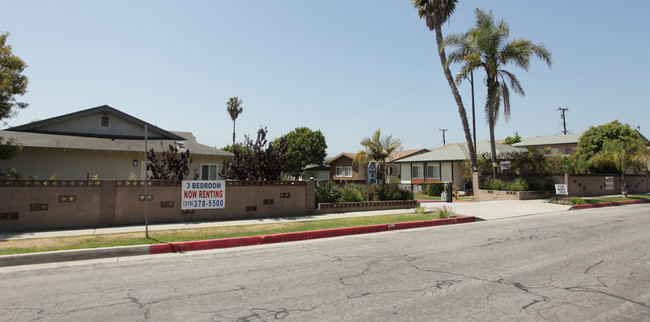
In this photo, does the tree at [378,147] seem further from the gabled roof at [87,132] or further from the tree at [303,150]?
the tree at [303,150]

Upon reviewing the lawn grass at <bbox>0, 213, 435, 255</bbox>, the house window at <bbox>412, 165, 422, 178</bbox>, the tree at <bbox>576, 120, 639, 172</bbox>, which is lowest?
the lawn grass at <bbox>0, 213, 435, 255</bbox>

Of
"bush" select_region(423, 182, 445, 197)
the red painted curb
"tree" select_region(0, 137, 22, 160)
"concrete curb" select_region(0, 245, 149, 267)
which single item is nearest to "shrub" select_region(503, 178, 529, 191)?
"bush" select_region(423, 182, 445, 197)

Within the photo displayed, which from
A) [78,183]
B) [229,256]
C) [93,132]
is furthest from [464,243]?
[93,132]

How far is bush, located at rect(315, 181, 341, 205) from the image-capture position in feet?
51.0

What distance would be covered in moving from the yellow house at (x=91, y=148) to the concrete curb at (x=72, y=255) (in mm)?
7208

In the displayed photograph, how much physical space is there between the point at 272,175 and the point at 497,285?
10.4m

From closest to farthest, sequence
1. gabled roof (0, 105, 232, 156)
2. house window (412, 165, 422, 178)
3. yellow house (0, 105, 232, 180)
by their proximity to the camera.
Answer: yellow house (0, 105, 232, 180)
gabled roof (0, 105, 232, 156)
house window (412, 165, 422, 178)

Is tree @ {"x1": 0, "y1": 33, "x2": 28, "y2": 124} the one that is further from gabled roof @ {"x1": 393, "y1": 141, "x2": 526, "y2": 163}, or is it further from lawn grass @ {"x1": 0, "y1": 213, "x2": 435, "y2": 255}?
→ gabled roof @ {"x1": 393, "y1": 141, "x2": 526, "y2": 163}

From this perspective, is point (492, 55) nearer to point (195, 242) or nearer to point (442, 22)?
point (442, 22)

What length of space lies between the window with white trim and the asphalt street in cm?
1181

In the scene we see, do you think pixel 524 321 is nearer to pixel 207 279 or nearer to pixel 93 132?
pixel 207 279

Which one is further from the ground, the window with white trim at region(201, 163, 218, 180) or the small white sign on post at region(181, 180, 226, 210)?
the window with white trim at region(201, 163, 218, 180)

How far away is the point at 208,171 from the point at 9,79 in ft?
30.0

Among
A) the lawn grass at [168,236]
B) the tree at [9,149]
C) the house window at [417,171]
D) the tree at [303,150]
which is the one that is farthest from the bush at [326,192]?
the tree at [303,150]
